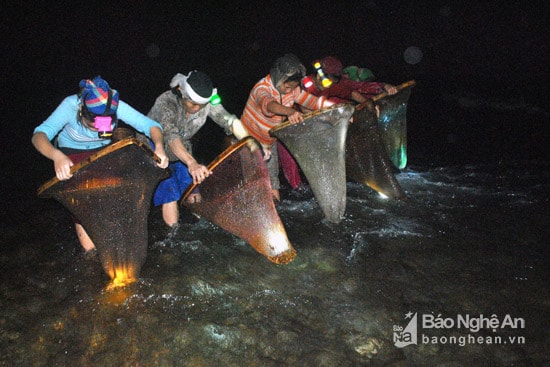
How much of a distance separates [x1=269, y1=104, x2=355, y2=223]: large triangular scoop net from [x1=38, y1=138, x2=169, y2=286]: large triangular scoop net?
1513 millimetres

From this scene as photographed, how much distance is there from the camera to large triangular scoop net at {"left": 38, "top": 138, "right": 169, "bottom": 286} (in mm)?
2271

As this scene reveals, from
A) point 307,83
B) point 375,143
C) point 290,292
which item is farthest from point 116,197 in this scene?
point 375,143

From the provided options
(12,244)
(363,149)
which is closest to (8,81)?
(12,244)

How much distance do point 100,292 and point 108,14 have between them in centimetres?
2249

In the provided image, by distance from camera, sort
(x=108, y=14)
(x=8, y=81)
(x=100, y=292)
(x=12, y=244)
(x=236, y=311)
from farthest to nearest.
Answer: (x=108, y=14)
(x=8, y=81)
(x=12, y=244)
(x=100, y=292)
(x=236, y=311)

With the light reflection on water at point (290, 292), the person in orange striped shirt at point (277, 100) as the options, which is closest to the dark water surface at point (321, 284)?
the light reflection on water at point (290, 292)

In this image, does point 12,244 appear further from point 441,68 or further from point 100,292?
point 441,68

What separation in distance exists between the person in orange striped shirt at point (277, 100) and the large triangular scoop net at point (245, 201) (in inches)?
29.7

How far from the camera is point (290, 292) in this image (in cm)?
286

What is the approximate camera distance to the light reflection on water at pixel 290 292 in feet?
7.48

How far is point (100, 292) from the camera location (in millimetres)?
2885

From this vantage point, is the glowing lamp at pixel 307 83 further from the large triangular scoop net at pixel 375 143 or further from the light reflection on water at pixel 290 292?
the light reflection on water at pixel 290 292

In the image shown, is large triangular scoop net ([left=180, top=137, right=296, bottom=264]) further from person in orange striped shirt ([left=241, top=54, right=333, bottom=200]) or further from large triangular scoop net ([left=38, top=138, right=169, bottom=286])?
person in orange striped shirt ([left=241, top=54, right=333, bottom=200])

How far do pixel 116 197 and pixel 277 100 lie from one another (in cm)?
226
